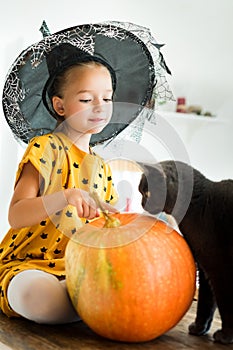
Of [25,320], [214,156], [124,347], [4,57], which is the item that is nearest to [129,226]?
[124,347]

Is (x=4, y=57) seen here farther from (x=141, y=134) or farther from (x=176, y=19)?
(x=141, y=134)

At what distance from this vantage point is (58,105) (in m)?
1.15

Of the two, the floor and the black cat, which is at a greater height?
the black cat

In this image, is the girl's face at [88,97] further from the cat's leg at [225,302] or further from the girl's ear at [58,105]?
the cat's leg at [225,302]

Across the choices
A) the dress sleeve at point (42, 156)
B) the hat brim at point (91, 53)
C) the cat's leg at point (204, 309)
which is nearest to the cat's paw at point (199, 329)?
the cat's leg at point (204, 309)

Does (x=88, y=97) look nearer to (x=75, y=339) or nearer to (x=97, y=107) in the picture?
(x=97, y=107)

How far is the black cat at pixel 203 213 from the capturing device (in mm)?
817

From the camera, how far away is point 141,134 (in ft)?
3.97

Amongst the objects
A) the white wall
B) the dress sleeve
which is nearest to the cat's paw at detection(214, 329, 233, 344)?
the dress sleeve

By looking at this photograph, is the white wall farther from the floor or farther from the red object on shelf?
the floor

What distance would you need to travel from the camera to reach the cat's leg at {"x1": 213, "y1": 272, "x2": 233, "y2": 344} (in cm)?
82

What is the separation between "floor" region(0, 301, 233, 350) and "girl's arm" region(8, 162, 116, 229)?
20 cm

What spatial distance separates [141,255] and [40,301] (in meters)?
0.24

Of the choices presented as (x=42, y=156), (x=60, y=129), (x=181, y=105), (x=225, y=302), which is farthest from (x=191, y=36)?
(x=225, y=302)
